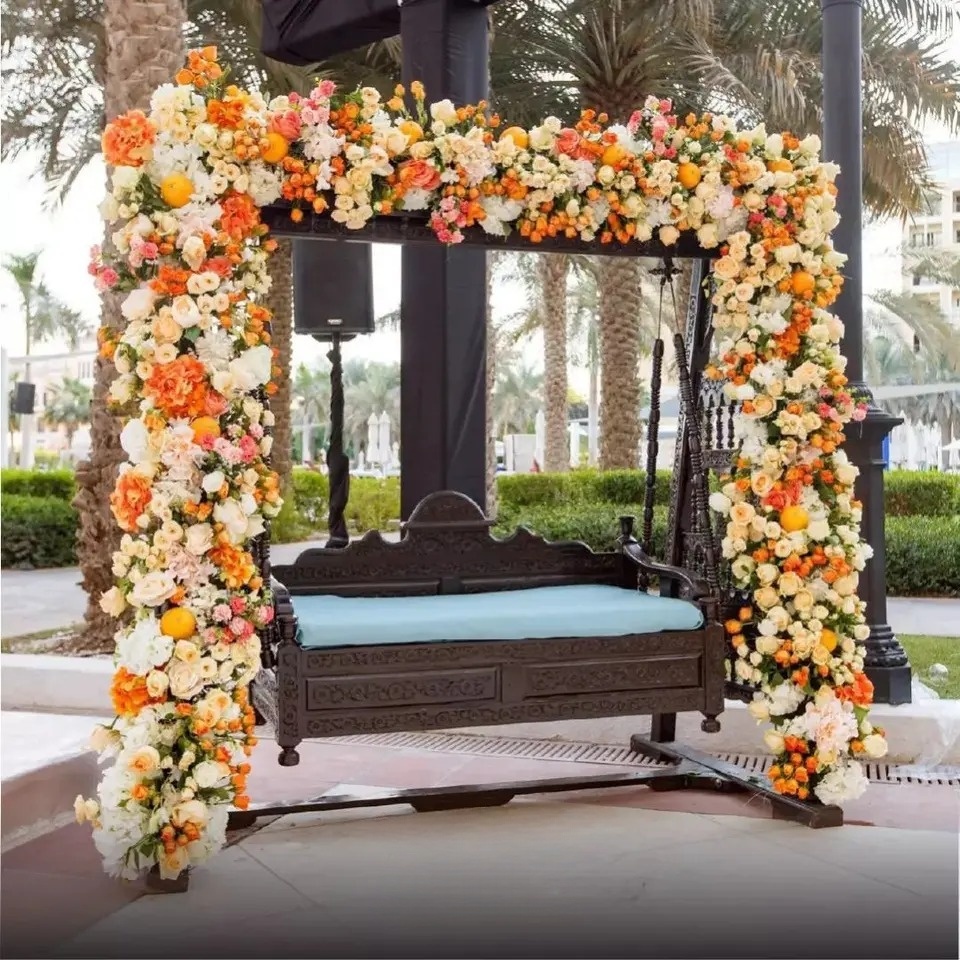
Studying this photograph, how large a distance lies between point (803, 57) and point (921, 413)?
3733 cm

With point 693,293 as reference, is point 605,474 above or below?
below

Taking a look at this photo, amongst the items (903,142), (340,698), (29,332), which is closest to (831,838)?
(340,698)

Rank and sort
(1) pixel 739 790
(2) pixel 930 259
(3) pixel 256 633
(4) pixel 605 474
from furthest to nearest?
(2) pixel 930 259
(4) pixel 605 474
(1) pixel 739 790
(3) pixel 256 633

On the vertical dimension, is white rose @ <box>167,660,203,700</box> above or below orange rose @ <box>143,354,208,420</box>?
below

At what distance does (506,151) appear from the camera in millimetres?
4016

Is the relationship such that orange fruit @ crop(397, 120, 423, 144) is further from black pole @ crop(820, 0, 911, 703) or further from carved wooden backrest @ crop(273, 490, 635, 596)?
black pole @ crop(820, 0, 911, 703)

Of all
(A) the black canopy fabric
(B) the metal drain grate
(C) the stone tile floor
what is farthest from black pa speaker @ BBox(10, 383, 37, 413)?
(C) the stone tile floor

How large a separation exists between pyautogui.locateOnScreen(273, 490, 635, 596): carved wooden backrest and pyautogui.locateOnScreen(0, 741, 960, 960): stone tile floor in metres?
0.84

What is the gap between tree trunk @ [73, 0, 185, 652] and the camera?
24.6 feet

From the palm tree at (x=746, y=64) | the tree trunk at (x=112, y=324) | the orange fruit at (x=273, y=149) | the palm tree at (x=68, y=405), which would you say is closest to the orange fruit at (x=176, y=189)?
the orange fruit at (x=273, y=149)

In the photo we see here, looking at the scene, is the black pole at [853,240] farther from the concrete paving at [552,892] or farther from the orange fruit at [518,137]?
the orange fruit at [518,137]

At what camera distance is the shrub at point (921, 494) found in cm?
1299

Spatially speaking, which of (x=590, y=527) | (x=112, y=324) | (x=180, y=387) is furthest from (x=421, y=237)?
(x=590, y=527)

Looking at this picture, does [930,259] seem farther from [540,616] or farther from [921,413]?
[540,616]
